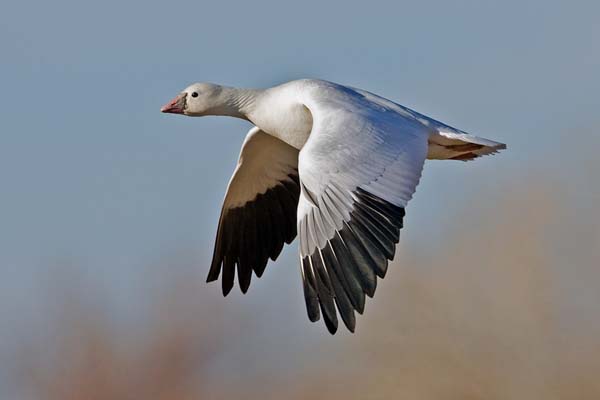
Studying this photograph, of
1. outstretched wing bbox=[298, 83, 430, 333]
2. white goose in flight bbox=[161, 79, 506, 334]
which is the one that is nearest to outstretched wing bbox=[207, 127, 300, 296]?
white goose in flight bbox=[161, 79, 506, 334]

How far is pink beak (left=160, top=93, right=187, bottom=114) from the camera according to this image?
12.0 metres

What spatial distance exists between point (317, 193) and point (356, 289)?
2.43 ft

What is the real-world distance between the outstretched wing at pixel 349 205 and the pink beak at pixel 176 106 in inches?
87.8

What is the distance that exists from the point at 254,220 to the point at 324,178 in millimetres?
2920

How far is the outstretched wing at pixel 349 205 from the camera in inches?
361

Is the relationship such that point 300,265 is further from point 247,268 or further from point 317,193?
point 247,268

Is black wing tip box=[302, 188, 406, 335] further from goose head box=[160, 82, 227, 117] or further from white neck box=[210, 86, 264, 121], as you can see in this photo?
goose head box=[160, 82, 227, 117]

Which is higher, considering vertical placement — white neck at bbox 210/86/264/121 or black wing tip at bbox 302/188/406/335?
white neck at bbox 210/86/264/121

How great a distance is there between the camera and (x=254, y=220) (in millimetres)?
12352

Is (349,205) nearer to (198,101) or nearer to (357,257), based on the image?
(357,257)

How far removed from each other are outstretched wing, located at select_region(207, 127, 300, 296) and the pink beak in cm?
69

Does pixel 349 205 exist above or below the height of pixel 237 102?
below

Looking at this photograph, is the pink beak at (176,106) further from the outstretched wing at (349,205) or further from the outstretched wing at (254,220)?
the outstretched wing at (349,205)

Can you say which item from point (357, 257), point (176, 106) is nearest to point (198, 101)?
point (176, 106)
